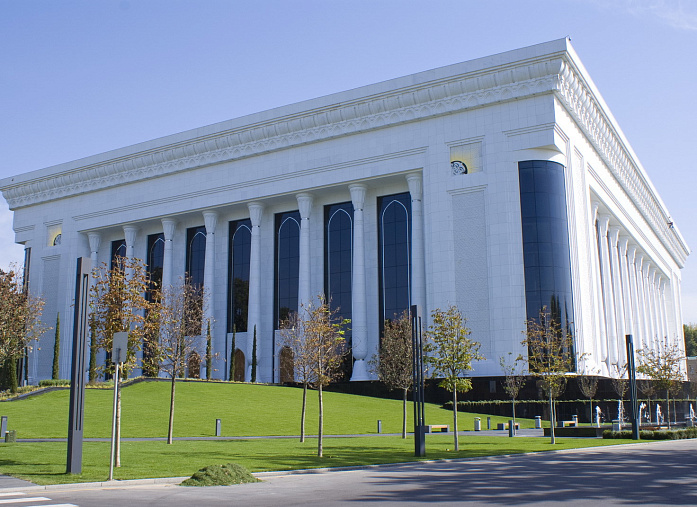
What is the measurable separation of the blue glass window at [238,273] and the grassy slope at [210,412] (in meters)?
14.3

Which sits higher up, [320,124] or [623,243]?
[320,124]

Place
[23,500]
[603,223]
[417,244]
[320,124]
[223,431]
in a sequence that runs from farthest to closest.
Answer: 1. [603,223]
2. [320,124]
3. [417,244]
4. [223,431]
5. [23,500]

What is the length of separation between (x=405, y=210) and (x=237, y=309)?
57.5 feet

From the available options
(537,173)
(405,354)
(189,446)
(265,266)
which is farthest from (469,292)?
(189,446)

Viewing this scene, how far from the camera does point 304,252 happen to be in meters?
57.5

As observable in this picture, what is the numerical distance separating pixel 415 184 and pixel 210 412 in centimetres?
2587

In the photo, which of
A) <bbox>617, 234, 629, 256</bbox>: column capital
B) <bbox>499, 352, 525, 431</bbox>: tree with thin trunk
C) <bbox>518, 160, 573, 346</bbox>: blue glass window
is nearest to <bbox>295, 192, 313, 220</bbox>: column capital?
<bbox>518, 160, 573, 346</bbox>: blue glass window

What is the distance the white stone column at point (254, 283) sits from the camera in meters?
59.0

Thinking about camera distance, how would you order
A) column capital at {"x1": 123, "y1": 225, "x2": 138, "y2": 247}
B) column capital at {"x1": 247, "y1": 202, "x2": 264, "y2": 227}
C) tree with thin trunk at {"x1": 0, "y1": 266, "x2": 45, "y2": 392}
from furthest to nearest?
column capital at {"x1": 123, "y1": 225, "x2": 138, "y2": 247}, column capital at {"x1": 247, "y1": 202, "x2": 264, "y2": 227}, tree with thin trunk at {"x1": 0, "y1": 266, "x2": 45, "y2": 392}

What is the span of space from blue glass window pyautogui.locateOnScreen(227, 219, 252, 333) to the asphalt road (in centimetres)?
4263

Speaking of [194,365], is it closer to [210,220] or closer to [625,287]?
[210,220]

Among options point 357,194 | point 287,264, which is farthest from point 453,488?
point 287,264

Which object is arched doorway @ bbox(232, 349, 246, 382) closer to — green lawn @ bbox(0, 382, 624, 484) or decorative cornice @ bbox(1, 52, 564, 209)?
green lawn @ bbox(0, 382, 624, 484)

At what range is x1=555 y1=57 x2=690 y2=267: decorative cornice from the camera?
5162 centimetres
